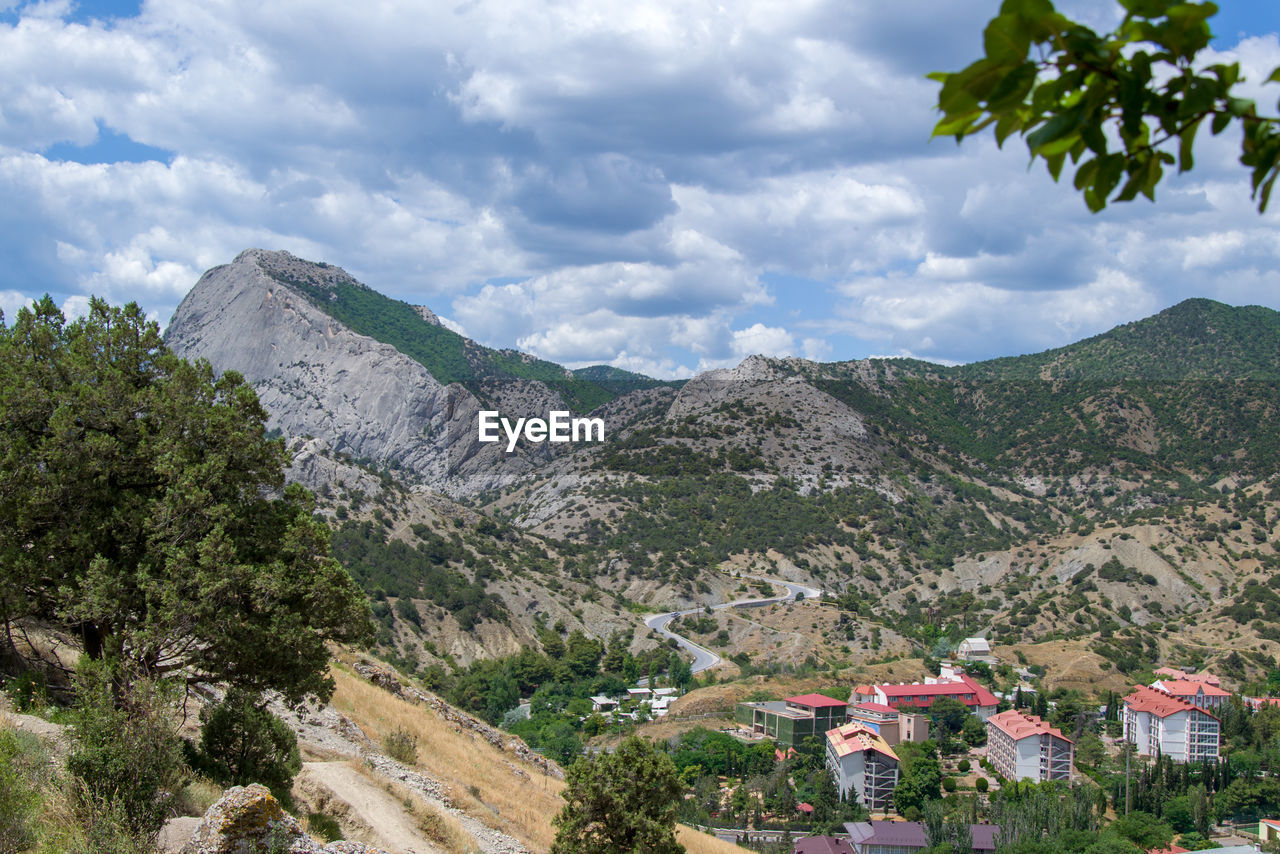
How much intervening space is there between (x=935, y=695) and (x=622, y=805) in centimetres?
4325

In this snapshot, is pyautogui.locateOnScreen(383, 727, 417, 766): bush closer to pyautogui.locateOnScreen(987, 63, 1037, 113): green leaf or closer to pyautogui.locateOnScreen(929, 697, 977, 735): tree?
pyautogui.locateOnScreen(987, 63, 1037, 113): green leaf

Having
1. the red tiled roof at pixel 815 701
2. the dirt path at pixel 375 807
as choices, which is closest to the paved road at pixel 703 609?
the red tiled roof at pixel 815 701

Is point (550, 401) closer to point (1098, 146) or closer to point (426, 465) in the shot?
point (426, 465)

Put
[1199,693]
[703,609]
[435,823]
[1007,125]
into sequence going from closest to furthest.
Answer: [1007,125], [435,823], [1199,693], [703,609]

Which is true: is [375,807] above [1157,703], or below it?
above

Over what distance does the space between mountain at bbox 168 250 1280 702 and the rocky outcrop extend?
4275 cm

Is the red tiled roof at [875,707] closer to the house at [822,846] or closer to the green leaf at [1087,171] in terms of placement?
the house at [822,846]

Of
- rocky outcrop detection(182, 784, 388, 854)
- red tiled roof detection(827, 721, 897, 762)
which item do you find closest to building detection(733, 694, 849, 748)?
red tiled roof detection(827, 721, 897, 762)

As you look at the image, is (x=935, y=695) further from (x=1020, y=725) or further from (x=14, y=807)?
(x=14, y=807)

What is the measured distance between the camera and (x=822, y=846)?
109 feet

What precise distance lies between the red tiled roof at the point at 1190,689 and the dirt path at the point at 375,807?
51810mm

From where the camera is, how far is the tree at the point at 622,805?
50.4 feet

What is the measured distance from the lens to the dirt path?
12078 mm

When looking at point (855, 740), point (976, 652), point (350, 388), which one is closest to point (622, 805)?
point (855, 740)
